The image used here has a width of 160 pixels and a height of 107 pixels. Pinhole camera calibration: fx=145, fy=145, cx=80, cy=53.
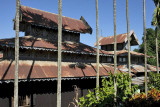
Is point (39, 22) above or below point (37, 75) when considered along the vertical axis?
above

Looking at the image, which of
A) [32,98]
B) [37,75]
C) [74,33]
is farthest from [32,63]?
[74,33]

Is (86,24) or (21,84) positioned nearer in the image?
(21,84)

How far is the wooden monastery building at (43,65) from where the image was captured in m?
12.0

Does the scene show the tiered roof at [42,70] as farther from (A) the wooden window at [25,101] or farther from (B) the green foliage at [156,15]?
(B) the green foliage at [156,15]

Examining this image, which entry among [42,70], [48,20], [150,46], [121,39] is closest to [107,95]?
[42,70]

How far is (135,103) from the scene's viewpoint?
1278cm

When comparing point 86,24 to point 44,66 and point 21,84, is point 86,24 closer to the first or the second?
point 44,66

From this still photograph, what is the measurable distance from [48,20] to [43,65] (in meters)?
7.40

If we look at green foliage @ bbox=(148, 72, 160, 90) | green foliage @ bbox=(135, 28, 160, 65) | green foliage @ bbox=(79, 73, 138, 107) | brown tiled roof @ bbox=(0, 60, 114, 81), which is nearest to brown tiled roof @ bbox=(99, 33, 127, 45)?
green foliage @ bbox=(148, 72, 160, 90)

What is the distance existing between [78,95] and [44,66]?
503cm

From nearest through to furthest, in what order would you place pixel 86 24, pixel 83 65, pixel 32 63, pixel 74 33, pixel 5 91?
pixel 5 91
pixel 32 63
pixel 83 65
pixel 74 33
pixel 86 24

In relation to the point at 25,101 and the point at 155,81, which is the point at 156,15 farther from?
the point at 25,101

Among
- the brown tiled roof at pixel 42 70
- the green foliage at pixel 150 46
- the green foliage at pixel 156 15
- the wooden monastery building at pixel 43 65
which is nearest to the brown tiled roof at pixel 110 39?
the green foliage at pixel 156 15

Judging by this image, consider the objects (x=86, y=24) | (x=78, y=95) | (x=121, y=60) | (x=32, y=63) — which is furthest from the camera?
(x=121, y=60)
